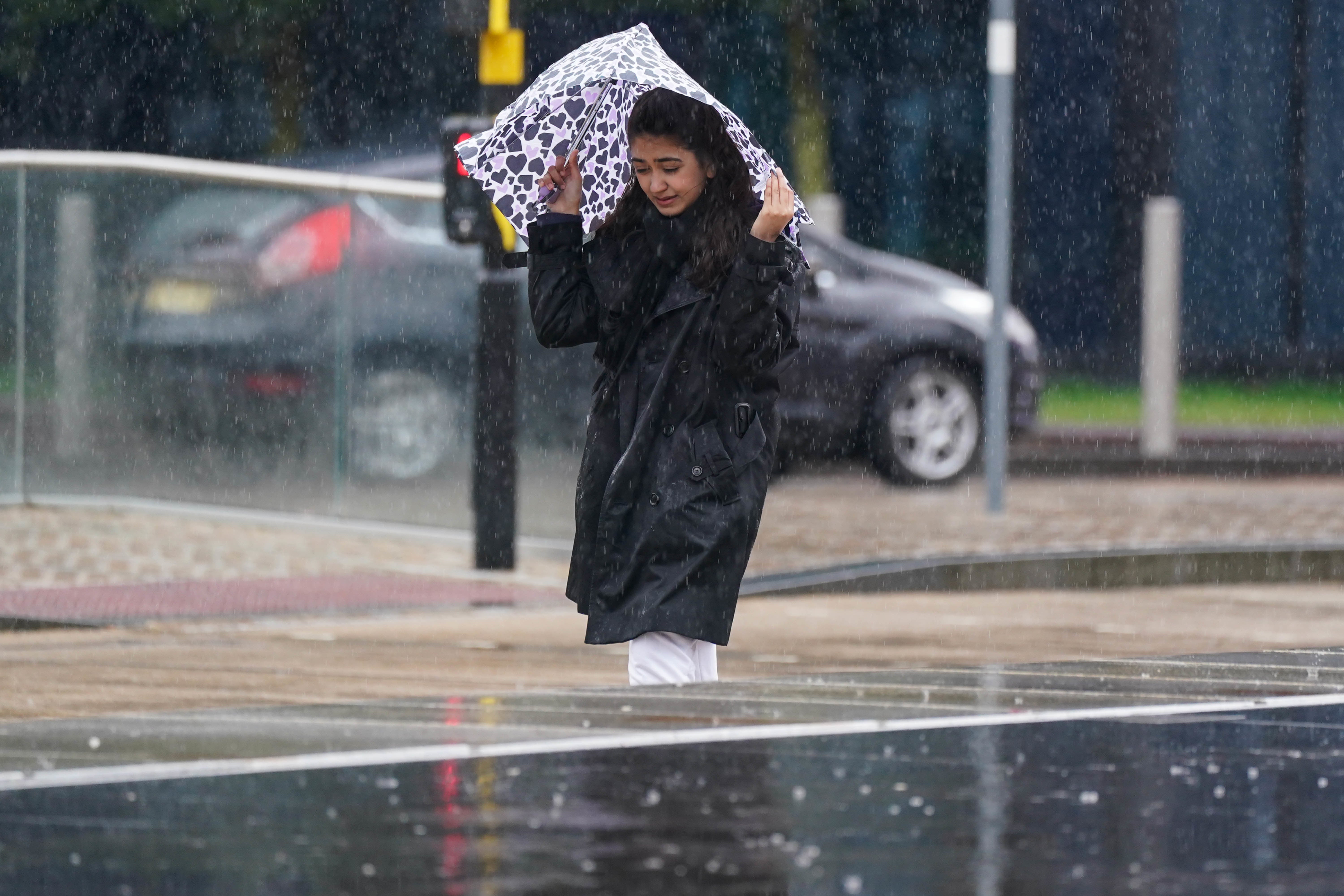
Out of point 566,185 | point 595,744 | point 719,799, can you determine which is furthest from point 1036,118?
point 719,799

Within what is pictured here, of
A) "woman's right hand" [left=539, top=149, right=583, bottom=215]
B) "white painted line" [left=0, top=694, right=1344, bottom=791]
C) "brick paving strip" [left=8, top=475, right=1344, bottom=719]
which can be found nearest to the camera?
"white painted line" [left=0, top=694, right=1344, bottom=791]

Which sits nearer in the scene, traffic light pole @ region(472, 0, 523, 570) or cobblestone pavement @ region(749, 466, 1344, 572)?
traffic light pole @ region(472, 0, 523, 570)

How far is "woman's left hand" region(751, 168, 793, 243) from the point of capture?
429 cm

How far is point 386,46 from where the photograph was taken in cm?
2752

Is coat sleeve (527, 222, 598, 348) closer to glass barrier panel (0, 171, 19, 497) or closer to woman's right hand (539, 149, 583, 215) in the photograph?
woman's right hand (539, 149, 583, 215)

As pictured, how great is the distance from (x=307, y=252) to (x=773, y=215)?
27.8 ft

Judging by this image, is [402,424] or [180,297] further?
[180,297]

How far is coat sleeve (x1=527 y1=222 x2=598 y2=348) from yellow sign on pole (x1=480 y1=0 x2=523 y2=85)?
6487mm

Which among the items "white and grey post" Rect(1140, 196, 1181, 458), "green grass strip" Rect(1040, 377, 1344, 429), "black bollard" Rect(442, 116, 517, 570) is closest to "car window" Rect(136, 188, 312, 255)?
"black bollard" Rect(442, 116, 517, 570)

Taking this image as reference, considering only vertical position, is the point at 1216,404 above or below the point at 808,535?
above

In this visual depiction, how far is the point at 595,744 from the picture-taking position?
3.16 meters

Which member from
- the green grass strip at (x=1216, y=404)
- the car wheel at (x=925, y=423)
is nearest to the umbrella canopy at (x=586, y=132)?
the car wheel at (x=925, y=423)

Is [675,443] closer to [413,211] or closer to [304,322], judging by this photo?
[413,211]

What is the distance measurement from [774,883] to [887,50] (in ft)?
85.3
